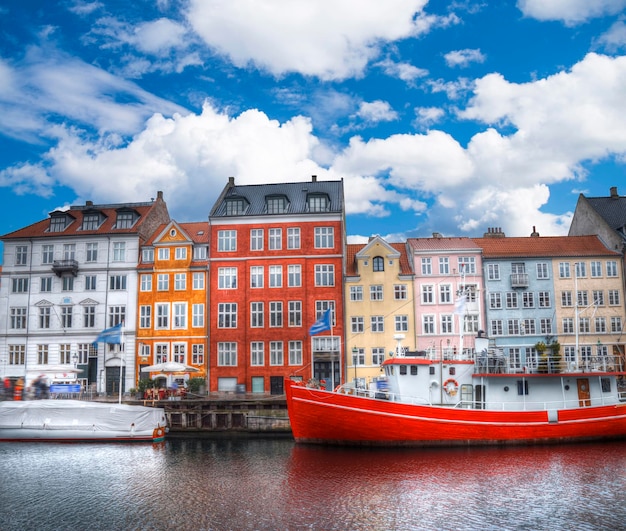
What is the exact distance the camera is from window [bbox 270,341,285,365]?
5062cm

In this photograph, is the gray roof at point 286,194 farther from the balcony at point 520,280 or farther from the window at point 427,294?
the balcony at point 520,280

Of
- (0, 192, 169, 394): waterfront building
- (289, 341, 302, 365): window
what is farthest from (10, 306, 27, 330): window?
(289, 341, 302, 365): window

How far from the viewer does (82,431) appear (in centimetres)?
3850

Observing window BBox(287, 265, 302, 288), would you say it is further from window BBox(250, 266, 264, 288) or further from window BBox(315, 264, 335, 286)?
window BBox(250, 266, 264, 288)

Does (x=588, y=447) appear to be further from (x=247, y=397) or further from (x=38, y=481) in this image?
(x=38, y=481)

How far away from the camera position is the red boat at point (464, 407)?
112ft

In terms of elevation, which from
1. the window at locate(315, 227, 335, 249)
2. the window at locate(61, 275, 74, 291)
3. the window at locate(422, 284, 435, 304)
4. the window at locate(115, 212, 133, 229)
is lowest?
the window at locate(422, 284, 435, 304)

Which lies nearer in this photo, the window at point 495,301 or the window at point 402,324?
the window at point 402,324

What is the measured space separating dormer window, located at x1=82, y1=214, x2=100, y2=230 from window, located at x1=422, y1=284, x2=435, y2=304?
29451 mm

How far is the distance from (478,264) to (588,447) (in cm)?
2029

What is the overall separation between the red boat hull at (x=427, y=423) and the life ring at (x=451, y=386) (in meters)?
1.48

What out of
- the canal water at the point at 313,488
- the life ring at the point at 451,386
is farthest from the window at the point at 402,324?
the canal water at the point at 313,488

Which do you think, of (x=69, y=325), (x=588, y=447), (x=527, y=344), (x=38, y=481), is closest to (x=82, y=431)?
(x=38, y=481)

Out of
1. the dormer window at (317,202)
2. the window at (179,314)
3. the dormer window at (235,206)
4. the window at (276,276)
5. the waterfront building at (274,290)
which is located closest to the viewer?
the waterfront building at (274,290)
